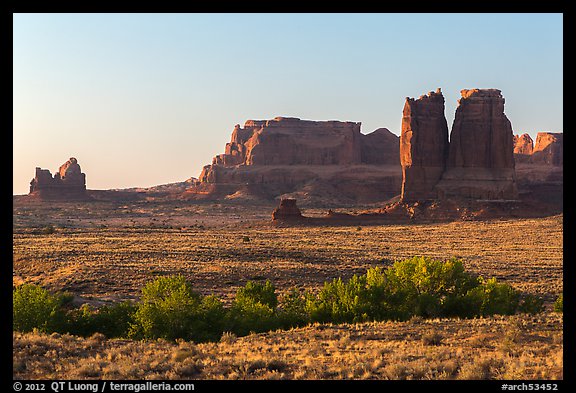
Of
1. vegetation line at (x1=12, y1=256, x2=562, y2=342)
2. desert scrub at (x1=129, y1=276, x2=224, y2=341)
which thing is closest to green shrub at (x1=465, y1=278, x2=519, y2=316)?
vegetation line at (x1=12, y1=256, x2=562, y2=342)

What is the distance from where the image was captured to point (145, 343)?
1481 cm

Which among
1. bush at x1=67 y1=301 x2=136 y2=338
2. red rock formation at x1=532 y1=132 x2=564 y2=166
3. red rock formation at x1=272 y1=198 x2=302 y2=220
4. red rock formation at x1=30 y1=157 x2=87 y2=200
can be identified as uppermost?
red rock formation at x1=532 y1=132 x2=564 y2=166

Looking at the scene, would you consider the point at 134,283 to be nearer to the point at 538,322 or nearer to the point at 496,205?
the point at 538,322

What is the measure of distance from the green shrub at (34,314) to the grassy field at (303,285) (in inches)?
76.1

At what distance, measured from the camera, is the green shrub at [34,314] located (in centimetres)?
1661

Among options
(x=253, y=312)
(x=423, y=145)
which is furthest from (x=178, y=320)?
(x=423, y=145)

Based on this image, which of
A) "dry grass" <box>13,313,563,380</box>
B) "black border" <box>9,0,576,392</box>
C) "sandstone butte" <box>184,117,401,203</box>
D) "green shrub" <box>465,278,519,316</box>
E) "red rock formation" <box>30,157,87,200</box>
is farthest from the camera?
"red rock formation" <box>30,157,87,200</box>

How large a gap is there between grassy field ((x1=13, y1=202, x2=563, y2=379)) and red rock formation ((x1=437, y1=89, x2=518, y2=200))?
1302cm

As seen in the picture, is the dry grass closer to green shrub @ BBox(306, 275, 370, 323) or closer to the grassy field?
the grassy field

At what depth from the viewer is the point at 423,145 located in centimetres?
8306

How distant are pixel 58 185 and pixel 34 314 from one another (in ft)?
398

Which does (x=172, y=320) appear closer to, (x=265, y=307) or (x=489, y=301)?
(x=265, y=307)

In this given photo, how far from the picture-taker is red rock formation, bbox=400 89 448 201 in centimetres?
8156
